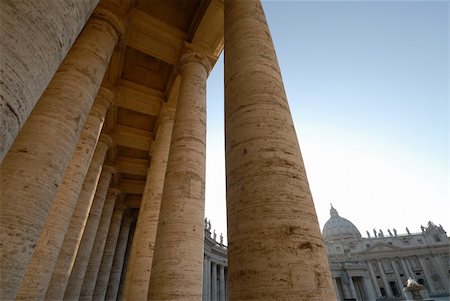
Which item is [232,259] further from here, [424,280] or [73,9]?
[424,280]

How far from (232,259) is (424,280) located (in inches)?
3908

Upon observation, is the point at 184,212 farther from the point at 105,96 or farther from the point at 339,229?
the point at 339,229

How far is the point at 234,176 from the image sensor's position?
509 cm

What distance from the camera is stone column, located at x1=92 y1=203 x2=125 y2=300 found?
25.8m

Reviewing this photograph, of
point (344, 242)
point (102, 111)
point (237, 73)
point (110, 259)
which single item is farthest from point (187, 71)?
point (344, 242)

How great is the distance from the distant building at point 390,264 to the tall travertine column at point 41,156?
228 feet

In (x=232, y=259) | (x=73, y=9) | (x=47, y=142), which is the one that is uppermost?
(x=73, y=9)

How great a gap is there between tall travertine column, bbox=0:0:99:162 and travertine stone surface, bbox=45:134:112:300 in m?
12.0

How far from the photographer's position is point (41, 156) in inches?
276

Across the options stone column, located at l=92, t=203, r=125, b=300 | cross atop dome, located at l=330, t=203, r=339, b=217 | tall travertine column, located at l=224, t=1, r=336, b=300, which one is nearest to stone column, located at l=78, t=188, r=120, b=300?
stone column, located at l=92, t=203, r=125, b=300

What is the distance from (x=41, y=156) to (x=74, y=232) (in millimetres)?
10009

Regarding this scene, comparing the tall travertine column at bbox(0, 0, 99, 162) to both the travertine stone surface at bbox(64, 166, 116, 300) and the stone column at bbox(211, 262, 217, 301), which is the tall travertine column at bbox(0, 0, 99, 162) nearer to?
the travertine stone surface at bbox(64, 166, 116, 300)

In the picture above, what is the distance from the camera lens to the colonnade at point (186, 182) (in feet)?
12.8

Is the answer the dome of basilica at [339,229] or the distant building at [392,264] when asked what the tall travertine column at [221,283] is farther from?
the dome of basilica at [339,229]
